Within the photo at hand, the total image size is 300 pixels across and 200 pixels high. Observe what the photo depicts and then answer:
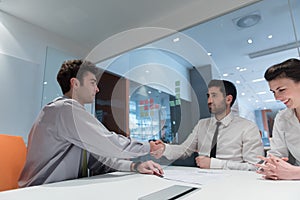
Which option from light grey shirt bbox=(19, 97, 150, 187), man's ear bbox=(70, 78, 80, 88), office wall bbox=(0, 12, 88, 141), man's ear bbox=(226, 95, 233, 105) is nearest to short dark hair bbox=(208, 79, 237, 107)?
man's ear bbox=(226, 95, 233, 105)

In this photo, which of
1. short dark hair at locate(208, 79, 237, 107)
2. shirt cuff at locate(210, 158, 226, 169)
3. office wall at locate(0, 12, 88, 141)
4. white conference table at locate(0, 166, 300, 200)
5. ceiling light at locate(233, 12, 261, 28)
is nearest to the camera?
white conference table at locate(0, 166, 300, 200)

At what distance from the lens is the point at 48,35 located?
88.0 inches

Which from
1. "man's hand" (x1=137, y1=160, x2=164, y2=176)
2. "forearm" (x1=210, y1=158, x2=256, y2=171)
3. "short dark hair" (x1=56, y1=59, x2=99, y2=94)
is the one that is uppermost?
"short dark hair" (x1=56, y1=59, x2=99, y2=94)

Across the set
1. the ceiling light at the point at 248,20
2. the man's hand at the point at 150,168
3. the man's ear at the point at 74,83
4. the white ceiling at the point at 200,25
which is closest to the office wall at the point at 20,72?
the white ceiling at the point at 200,25

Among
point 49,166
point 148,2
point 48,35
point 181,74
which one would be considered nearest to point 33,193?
point 49,166

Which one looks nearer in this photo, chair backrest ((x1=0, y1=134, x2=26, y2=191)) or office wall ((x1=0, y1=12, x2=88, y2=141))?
chair backrest ((x1=0, y1=134, x2=26, y2=191))

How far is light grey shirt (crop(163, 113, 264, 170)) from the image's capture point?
1.05 metres

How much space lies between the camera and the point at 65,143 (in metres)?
0.77

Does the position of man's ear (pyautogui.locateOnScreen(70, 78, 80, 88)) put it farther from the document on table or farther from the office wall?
the office wall

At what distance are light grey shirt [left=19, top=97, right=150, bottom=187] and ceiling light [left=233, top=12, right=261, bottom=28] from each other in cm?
131

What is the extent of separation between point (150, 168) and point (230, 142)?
23.4 inches

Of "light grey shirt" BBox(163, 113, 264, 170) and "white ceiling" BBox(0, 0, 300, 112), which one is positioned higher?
"white ceiling" BBox(0, 0, 300, 112)

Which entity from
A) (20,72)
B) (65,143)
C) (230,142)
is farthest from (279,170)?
(20,72)

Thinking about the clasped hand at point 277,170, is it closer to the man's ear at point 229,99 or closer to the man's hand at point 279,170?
the man's hand at point 279,170
